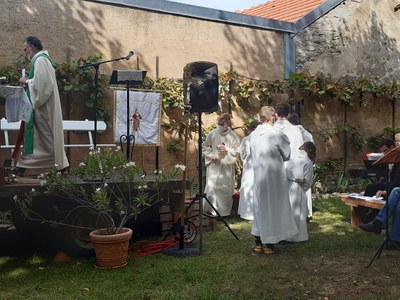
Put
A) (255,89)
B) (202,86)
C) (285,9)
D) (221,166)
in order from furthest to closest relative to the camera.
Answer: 1. (285,9)
2. (255,89)
3. (221,166)
4. (202,86)

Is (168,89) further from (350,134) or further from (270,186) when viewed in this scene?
(350,134)

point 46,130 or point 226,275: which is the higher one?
point 46,130

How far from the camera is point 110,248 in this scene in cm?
535

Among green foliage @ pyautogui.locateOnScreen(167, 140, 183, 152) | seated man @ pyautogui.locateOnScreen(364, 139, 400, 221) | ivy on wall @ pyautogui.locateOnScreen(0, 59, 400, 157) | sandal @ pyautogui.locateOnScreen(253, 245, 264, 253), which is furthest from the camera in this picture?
green foliage @ pyautogui.locateOnScreen(167, 140, 183, 152)

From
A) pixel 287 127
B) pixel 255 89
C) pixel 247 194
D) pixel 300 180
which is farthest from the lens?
pixel 255 89

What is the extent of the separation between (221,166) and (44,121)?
11.1 feet

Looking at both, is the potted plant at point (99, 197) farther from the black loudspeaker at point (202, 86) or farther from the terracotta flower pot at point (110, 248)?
the black loudspeaker at point (202, 86)

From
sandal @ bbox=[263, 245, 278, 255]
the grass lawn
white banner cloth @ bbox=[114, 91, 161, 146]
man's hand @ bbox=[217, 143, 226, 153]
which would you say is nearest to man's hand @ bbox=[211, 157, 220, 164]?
man's hand @ bbox=[217, 143, 226, 153]

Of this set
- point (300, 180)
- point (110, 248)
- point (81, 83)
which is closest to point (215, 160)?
point (300, 180)

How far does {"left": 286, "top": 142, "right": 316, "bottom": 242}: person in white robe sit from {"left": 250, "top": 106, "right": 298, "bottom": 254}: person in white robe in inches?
18.9

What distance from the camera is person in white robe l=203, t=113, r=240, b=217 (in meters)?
8.55

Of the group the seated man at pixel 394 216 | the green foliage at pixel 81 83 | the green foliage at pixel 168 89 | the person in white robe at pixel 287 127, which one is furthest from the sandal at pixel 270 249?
the green foliage at pixel 168 89

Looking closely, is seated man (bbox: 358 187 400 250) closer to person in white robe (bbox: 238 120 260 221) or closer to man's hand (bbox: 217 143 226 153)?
person in white robe (bbox: 238 120 260 221)

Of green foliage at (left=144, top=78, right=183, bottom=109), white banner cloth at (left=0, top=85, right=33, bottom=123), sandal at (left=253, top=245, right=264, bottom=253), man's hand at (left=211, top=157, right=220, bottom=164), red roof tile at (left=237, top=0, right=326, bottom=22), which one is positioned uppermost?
red roof tile at (left=237, top=0, right=326, bottom=22)
